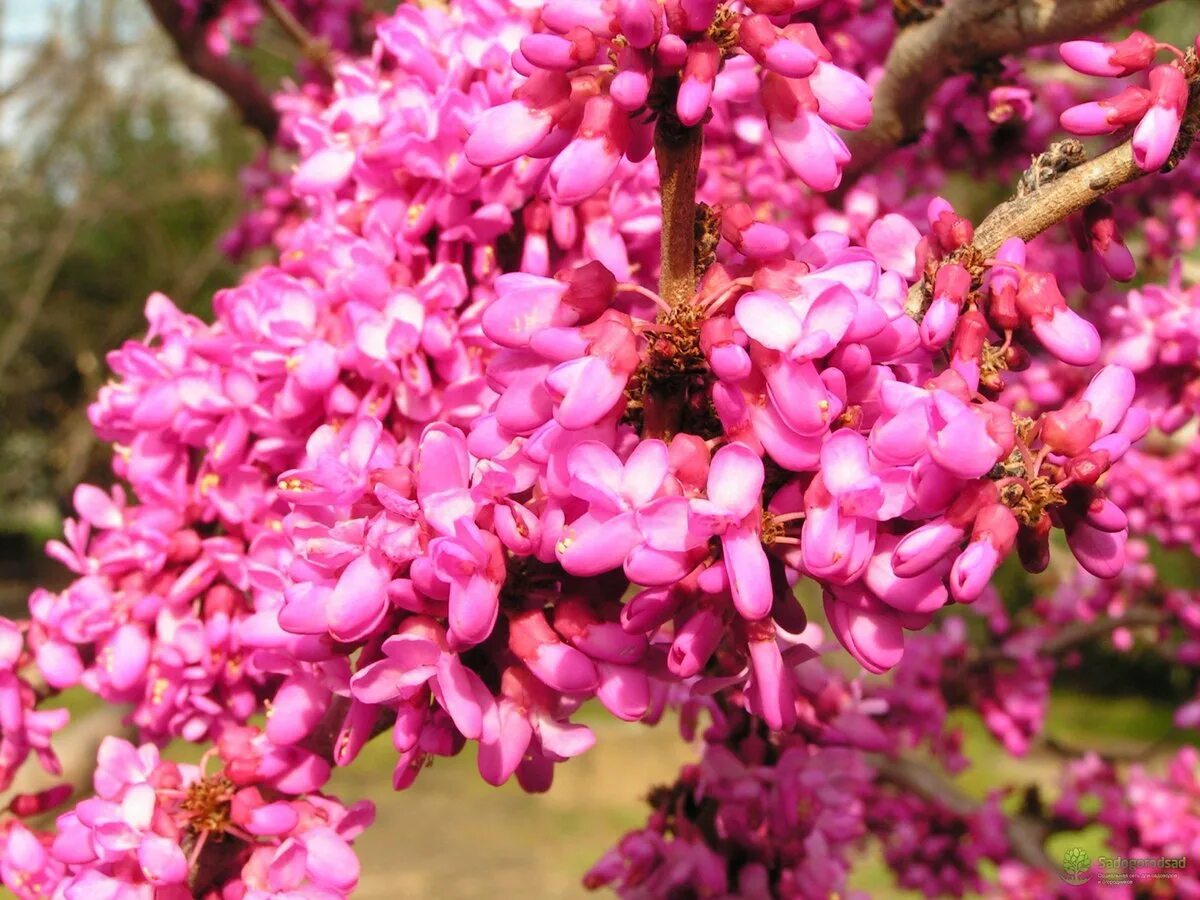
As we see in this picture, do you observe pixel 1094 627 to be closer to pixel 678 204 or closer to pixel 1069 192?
pixel 1069 192

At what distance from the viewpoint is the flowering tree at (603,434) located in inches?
35.2

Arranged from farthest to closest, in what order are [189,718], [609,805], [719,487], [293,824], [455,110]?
[609,805]
[189,718]
[455,110]
[293,824]
[719,487]

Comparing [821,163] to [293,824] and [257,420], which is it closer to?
[257,420]

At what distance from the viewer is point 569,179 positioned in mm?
934

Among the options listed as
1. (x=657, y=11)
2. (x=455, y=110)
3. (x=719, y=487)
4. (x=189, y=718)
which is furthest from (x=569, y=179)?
(x=189, y=718)

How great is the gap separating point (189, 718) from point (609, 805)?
7522 mm

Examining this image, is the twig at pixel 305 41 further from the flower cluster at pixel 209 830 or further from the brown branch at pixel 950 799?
the brown branch at pixel 950 799

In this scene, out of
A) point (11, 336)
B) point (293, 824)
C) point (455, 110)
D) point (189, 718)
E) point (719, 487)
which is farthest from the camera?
point (11, 336)

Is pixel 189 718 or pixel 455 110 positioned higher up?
pixel 455 110

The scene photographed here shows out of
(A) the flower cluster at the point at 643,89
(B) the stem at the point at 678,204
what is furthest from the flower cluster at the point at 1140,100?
(B) the stem at the point at 678,204

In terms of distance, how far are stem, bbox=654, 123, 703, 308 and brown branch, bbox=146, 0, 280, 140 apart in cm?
196

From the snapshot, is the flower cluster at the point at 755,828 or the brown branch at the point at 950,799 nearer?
the flower cluster at the point at 755,828

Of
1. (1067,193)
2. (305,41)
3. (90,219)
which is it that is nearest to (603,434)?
(1067,193)

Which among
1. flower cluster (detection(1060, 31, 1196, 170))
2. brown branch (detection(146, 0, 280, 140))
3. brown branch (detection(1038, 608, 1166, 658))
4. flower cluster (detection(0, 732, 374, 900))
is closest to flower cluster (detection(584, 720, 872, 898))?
flower cluster (detection(0, 732, 374, 900))
